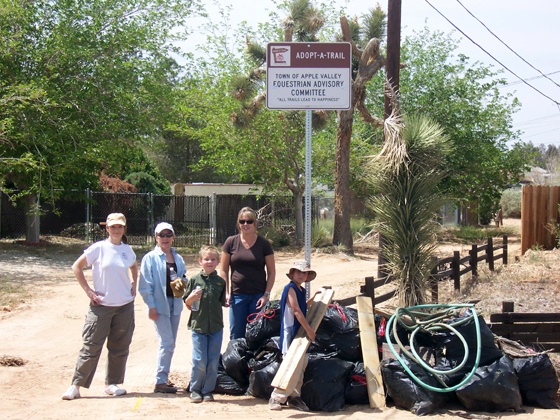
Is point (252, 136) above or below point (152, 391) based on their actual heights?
above

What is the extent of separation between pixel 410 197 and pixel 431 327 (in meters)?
2.30

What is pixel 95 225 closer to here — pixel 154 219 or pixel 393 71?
pixel 154 219

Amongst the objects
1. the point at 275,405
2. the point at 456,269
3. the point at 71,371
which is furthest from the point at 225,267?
the point at 456,269

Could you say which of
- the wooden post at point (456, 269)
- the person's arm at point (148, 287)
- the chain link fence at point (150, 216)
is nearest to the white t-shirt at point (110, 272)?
the person's arm at point (148, 287)

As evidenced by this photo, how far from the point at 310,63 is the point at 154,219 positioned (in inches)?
782

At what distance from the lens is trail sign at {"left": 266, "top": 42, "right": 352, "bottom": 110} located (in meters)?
7.57

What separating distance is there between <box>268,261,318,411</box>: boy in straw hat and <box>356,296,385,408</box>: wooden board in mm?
607

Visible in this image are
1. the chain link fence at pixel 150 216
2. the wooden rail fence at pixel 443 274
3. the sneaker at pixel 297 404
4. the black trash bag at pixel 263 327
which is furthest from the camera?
the chain link fence at pixel 150 216

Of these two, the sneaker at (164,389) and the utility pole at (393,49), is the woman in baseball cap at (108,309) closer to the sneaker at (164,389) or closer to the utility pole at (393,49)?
the sneaker at (164,389)

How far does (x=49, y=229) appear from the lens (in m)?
27.3

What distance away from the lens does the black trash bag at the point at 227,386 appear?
7.20 meters

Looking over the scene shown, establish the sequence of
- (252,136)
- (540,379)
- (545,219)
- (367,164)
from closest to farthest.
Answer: (540,379)
(367,164)
(545,219)
(252,136)

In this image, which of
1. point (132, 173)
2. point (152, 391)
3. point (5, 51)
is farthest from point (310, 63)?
point (132, 173)

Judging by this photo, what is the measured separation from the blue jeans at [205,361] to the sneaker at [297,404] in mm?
809
